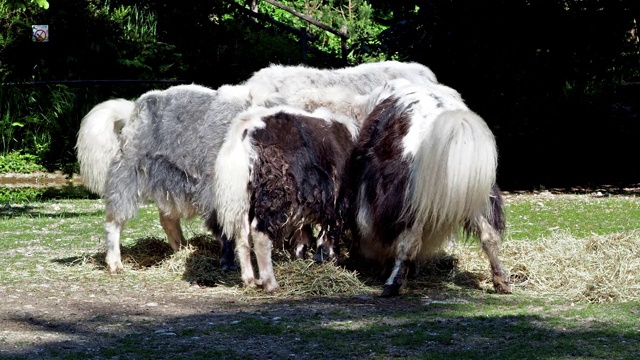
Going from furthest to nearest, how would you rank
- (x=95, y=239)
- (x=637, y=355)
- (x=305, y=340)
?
(x=95, y=239), (x=305, y=340), (x=637, y=355)

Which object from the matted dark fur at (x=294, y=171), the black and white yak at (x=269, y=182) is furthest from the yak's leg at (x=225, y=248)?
the matted dark fur at (x=294, y=171)

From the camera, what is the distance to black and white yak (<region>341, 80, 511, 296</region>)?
673 cm

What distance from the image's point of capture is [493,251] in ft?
23.6

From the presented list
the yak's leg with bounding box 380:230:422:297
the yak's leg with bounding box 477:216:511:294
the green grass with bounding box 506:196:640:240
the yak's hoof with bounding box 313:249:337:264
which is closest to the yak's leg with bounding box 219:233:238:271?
the yak's hoof with bounding box 313:249:337:264

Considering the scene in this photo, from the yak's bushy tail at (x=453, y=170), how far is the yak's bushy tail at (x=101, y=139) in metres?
3.12

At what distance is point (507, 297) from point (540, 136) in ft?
28.5

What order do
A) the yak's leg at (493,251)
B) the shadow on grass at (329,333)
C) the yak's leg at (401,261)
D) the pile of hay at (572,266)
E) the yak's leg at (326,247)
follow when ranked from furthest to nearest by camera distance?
1. the yak's leg at (326,247)
2. the yak's leg at (493,251)
3. the yak's leg at (401,261)
4. the pile of hay at (572,266)
5. the shadow on grass at (329,333)

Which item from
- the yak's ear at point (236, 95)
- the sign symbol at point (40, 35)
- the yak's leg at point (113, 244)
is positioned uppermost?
the yak's ear at point (236, 95)

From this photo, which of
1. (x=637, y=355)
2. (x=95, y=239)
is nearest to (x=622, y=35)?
(x=95, y=239)

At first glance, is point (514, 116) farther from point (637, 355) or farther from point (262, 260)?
point (637, 355)

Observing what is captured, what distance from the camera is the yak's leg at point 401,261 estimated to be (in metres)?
7.07

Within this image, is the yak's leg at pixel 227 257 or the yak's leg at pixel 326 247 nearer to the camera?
the yak's leg at pixel 326 247

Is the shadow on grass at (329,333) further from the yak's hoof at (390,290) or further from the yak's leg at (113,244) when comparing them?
the yak's leg at (113,244)

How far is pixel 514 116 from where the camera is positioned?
15133mm
